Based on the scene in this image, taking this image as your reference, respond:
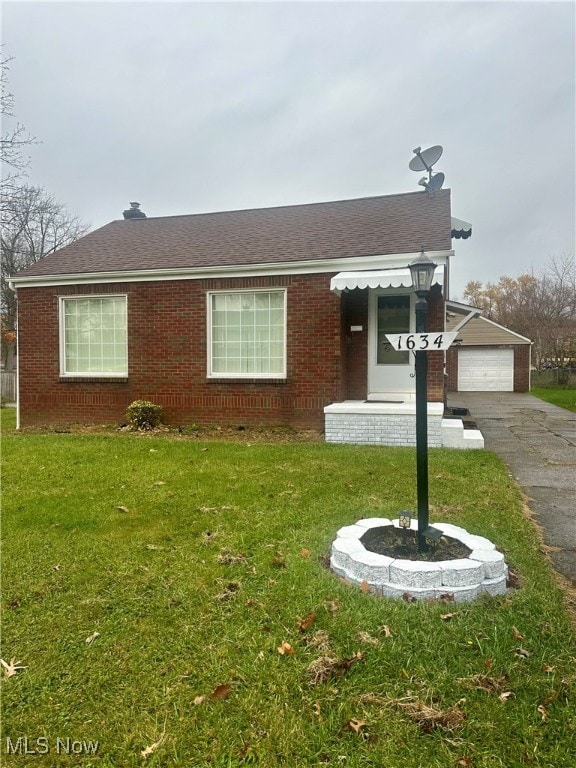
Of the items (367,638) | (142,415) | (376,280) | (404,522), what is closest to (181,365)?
(142,415)

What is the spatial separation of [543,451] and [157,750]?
8286 millimetres

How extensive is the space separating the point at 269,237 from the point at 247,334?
8.77ft

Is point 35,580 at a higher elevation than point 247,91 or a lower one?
lower

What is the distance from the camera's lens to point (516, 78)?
11633 millimetres

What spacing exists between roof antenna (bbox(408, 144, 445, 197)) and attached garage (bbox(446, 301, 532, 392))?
1218 centimetres

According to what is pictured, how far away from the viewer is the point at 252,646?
257 cm

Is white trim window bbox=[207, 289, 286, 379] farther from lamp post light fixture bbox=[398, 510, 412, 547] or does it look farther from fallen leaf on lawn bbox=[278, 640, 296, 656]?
fallen leaf on lawn bbox=[278, 640, 296, 656]

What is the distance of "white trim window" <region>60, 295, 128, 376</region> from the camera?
1080 cm

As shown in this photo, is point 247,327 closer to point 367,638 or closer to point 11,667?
point 367,638

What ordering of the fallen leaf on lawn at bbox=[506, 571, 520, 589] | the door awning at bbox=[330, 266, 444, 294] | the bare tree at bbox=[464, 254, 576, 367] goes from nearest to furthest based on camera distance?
the fallen leaf on lawn at bbox=[506, 571, 520, 589], the door awning at bbox=[330, 266, 444, 294], the bare tree at bbox=[464, 254, 576, 367]

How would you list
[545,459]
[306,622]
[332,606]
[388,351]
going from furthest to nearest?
1. [388,351]
2. [545,459]
3. [332,606]
4. [306,622]

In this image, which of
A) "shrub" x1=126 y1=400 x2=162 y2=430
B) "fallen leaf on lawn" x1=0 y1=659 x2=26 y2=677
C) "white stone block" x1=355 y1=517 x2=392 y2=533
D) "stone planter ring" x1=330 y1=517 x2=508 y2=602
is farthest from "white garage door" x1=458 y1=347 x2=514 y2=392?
"fallen leaf on lawn" x1=0 y1=659 x2=26 y2=677

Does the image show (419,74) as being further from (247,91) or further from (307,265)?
(307,265)

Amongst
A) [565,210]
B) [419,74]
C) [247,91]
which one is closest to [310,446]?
[419,74]
